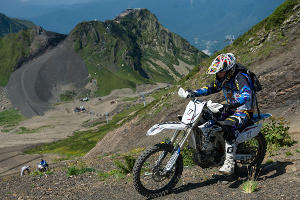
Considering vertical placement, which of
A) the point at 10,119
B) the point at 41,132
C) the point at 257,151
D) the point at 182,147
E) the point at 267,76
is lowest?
the point at 41,132

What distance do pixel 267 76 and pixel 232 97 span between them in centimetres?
1816

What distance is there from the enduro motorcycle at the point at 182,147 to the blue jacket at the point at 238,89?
604mm

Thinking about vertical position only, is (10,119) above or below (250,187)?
below

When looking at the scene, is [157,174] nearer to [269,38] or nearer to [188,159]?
[188,159]

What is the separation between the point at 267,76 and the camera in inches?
988

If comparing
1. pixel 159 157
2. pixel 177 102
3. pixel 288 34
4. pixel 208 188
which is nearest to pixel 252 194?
pixel 208 188

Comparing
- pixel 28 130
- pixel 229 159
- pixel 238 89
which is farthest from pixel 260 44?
pixel 28 130

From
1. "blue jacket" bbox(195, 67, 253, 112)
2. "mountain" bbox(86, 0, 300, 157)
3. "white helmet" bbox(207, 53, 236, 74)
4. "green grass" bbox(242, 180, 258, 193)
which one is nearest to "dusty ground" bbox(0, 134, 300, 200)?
"green grass" bbox(242, 180, 258, 193)

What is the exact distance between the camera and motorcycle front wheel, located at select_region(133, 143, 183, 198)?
25.7ft

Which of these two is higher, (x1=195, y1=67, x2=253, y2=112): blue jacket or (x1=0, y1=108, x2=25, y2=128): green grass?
(x1=195, y1=67, x2=253, y2=112): blue jacket

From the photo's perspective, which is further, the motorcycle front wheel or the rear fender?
the rear fender

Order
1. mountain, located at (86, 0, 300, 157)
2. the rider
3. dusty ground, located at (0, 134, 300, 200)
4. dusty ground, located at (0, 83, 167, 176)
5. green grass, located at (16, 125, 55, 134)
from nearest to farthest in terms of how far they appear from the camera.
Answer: dusty ground, located at (0, 134, 300, 200) < the rider < mountain, located at (86, 0, 300, 157) < dusty ground, located at (0, 83, 167, 176) < green grass, located at (16, 125, 55, 134)

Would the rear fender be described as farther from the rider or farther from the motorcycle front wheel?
the motorcycle front wheel

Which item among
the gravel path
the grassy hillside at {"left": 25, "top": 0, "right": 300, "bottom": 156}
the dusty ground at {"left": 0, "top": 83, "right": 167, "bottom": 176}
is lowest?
the dusty ground at {"left": 0, "top": 83, "right": 167, "bottom": 176}
